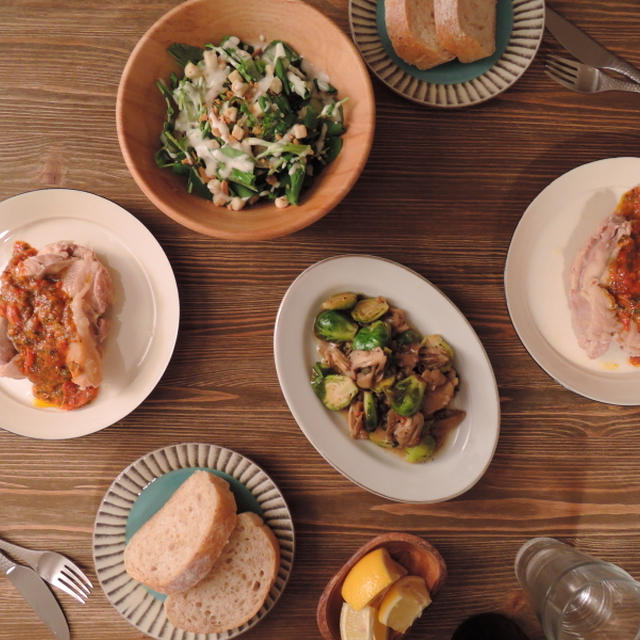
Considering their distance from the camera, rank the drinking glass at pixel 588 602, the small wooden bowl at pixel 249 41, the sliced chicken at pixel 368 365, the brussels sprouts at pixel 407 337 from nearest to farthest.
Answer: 1. the small wooden bowl at pixel 249 41
2. the drinking glass at pixel 588 602
3. the sliced chicken at pixel 368 365
4. the brussels sprouts at pixel 407 337

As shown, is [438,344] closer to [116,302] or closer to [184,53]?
[116,302]

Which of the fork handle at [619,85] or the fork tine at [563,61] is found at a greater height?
the fork tine at [563,61]

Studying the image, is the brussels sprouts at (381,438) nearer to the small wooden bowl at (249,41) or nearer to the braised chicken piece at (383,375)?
the braised chicken piece at (383,375)

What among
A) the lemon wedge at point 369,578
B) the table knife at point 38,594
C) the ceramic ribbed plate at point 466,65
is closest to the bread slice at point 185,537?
the table knife at point 38,594

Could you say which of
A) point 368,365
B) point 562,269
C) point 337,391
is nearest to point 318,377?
point 337,391

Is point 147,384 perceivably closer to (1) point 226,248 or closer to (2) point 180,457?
(2) point 180,457

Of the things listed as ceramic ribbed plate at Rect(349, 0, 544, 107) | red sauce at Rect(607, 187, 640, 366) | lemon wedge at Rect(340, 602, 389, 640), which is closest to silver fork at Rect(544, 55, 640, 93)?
ceramic ribbed plate at Rect(349, 0, 544, 107)
